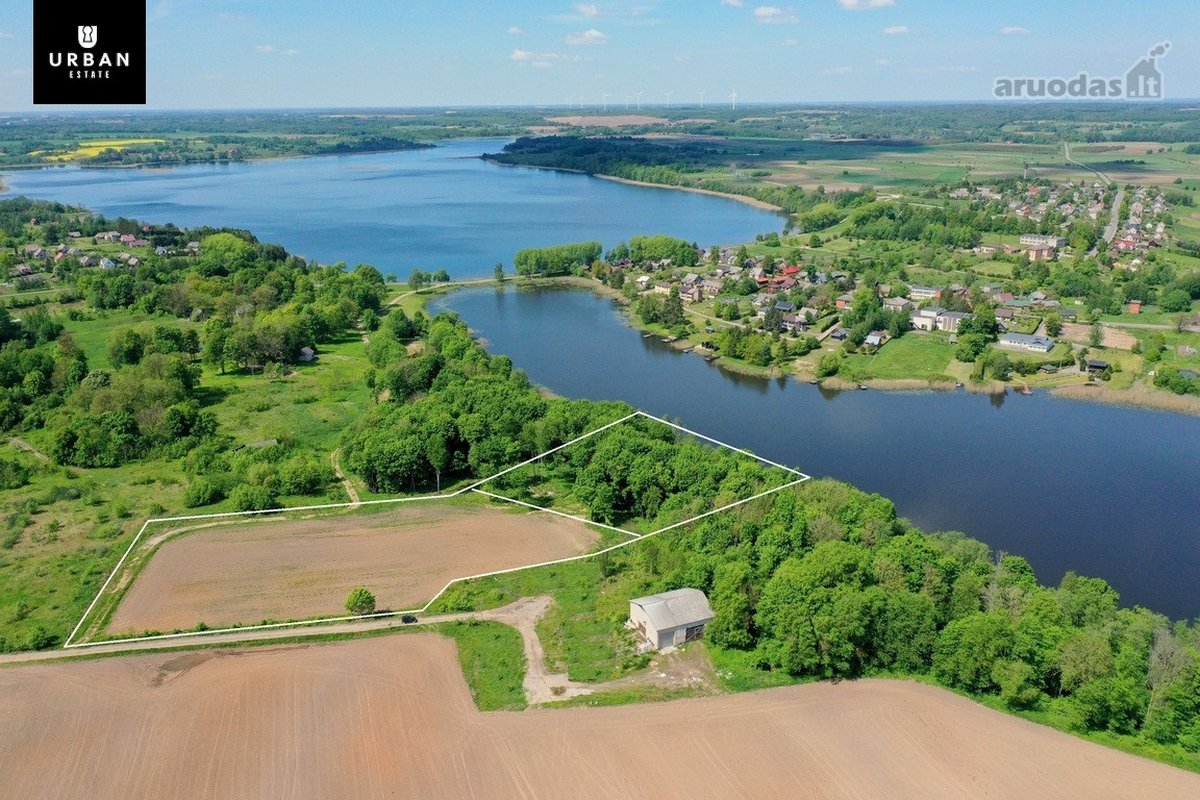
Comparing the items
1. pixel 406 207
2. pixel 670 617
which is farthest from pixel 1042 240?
pixel 406 207

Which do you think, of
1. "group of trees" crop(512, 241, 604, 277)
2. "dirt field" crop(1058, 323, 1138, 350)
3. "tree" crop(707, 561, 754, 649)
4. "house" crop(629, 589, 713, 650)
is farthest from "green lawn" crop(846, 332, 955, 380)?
"group of trees" crop(512, 241, 604, 277)

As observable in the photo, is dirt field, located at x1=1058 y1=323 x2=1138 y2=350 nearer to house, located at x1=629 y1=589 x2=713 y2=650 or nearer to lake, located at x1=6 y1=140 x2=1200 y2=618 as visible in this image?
lake, located at x1=6 y1=140 x2=1200 y2=618

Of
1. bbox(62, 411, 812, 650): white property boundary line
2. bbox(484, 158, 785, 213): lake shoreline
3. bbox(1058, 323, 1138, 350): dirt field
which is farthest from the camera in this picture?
bbox(484, 158, 785, 213): lake shoreline

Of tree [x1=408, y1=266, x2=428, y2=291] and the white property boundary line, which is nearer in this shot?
the white property boundary line

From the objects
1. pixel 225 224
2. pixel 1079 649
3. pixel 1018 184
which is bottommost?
pixel 1079 649

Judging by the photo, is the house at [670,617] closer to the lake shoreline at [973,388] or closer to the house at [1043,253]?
the lake shoreline at [973,388]

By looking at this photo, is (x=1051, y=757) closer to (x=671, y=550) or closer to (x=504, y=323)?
→ (x=671, y=550)

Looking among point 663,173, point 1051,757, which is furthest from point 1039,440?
point 663,173

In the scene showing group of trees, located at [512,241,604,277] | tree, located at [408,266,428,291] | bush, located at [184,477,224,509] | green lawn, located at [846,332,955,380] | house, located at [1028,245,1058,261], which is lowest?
bush, located at [184,477,224,509]
